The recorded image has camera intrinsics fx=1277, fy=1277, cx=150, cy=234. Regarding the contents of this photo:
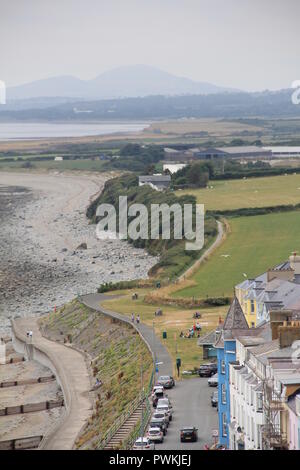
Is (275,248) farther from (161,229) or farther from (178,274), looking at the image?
(161,229)

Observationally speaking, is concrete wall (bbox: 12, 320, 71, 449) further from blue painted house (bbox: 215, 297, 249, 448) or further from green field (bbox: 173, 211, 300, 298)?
green field (bbox: 173, 211, 300, 298)

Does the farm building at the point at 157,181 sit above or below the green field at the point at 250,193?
below

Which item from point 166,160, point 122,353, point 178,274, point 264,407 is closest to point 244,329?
point 264,407

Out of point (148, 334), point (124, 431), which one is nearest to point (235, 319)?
point (124, 431)

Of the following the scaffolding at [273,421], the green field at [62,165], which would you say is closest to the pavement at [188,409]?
the scaffolding at [273,421]

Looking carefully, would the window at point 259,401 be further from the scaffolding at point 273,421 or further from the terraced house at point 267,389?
the scaffolding at point 273,421

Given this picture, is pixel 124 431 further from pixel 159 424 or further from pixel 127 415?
pixel 159 424
